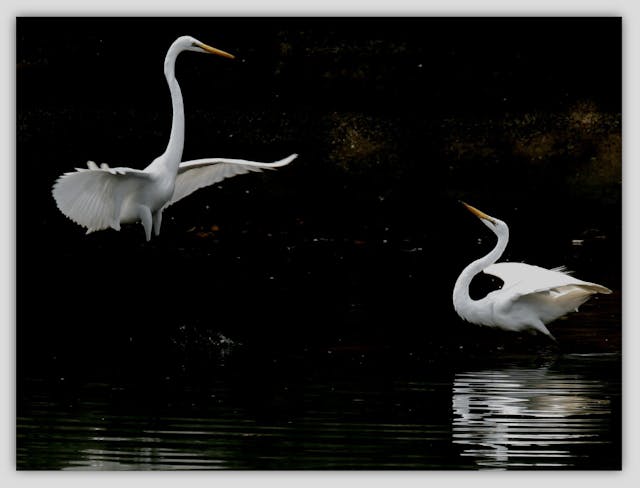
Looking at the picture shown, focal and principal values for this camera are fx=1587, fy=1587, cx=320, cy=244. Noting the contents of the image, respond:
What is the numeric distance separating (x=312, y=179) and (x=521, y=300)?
162cm

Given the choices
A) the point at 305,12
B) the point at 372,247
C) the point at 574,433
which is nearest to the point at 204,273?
the point at 372,247

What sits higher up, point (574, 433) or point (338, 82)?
point (338, 82)

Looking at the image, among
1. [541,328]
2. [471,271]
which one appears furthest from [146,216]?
[541,328]

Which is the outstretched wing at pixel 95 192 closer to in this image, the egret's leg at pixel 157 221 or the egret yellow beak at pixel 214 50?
the egret's leg at pixel 157 221

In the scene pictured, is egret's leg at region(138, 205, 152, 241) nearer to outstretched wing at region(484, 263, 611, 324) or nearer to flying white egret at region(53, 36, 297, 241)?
flying white egret at region(53, 36, 297, 241)

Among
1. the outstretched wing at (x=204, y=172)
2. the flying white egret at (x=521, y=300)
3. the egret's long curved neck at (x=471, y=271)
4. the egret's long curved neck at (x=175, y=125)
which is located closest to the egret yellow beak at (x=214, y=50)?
the egret's long curved neck at (x=175, y=125)

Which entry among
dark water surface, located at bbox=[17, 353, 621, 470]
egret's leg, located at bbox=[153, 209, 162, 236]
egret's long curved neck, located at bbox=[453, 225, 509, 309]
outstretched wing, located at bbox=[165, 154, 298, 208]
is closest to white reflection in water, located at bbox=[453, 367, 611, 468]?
dark water surface, located at bbox=[17, 353, 621, 470]

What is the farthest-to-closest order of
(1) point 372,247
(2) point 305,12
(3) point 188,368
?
(1) point 372,247
(3) point 188,368
(2) point 305,12

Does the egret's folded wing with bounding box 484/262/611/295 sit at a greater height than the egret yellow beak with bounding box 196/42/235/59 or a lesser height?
lesser

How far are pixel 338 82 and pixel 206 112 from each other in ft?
2.22

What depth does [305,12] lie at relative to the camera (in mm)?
6402

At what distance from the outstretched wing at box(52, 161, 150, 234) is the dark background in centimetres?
12

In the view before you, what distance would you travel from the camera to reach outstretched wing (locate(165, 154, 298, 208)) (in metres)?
7.55

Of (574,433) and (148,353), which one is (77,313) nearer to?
(148,353)
